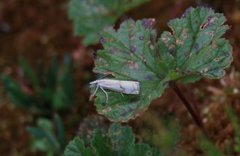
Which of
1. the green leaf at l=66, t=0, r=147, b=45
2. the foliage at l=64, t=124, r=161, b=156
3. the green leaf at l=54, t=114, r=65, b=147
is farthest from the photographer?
the green leaf at l=66, t=0, r=147, b=45

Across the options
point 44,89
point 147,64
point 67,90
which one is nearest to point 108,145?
point 147,64

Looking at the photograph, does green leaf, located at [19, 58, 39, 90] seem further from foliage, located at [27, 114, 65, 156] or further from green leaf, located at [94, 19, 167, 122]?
green leaf, located at [94, 19, 167, 122]

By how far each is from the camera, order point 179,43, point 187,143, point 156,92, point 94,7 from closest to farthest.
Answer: point 156,92
point 179,43
point 187,143
point 94,7

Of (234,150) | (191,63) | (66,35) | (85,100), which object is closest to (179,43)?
(191,63)

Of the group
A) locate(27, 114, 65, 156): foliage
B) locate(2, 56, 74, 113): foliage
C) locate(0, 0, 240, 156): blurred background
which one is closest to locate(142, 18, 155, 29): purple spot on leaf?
locate(0, 0, 240, 156): blurred background

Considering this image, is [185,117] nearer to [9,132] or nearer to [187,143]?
[187,143]

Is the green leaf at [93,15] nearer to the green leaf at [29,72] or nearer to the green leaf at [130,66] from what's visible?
the green leaf at [29,72]

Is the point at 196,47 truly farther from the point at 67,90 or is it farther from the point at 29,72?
the point at 29,72
